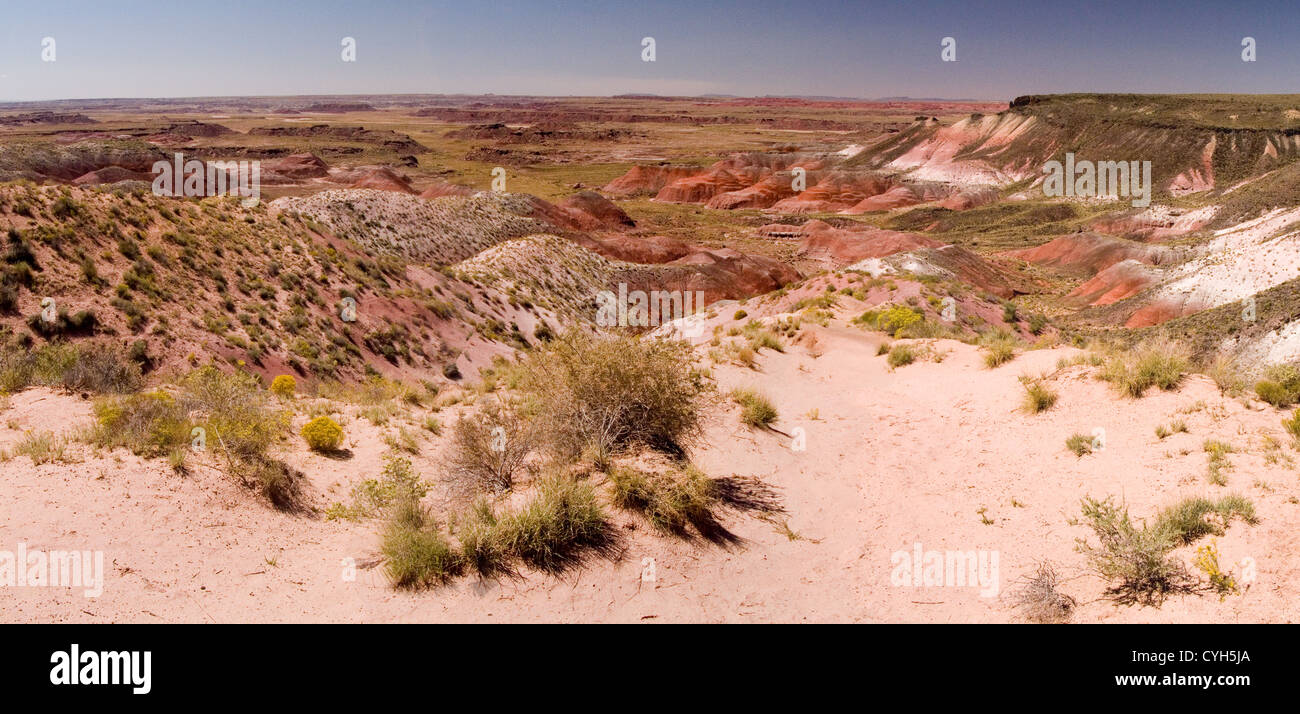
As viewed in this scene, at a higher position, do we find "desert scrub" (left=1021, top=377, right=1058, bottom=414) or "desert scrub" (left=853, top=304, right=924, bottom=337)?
"desert scrub" (left=853, top=304, right=924, bottom=337)


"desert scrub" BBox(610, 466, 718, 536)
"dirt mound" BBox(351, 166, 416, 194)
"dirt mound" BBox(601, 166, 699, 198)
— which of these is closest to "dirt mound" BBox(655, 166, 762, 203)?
"dirt mound" BBox(601, 166, 699, 198)

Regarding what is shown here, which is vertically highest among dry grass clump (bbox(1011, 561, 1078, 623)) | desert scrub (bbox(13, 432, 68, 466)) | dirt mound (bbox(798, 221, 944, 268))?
dirt mound (bbox(798, 221, 944, 268))

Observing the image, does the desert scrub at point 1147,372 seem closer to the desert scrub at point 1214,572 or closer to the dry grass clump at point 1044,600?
the desert scrub at point 1214,572

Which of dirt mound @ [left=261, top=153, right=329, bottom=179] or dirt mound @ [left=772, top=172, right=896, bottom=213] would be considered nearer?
dirt mound @ [left=772, top=172, right=896, bottom=213]

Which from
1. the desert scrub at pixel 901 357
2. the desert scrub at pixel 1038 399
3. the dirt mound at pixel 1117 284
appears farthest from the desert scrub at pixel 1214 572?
the dirt mound at pixel 1117 284

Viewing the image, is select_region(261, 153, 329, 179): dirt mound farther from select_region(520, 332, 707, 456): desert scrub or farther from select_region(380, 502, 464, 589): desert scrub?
select_region(380, 502, 464, 589): desert scrub
